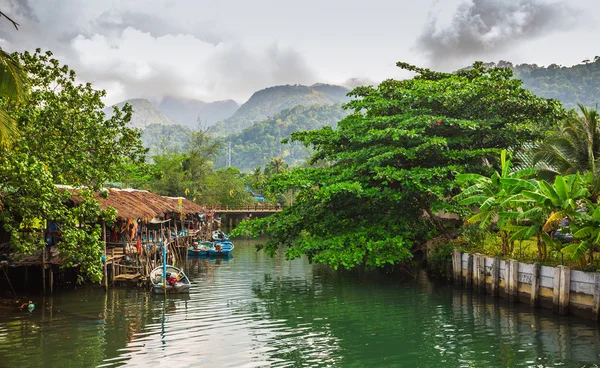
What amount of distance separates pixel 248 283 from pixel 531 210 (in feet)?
55.0

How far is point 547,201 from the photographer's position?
19.2 meters

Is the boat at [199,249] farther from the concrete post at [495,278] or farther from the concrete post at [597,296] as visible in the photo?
the concrete post at [597,296]

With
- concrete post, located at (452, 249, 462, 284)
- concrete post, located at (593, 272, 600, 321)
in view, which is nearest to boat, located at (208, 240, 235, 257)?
concrete post, located at (452, 249, 462, 284)

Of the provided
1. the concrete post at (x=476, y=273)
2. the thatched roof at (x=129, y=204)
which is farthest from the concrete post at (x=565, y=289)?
the thatched roof at (x=129, y=204)

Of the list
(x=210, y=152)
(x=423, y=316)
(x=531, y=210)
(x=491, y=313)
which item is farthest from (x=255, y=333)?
(x=210, y=152)

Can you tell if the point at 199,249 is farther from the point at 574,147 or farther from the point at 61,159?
the point at 574,147

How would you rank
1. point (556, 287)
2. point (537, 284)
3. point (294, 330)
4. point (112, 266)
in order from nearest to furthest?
point (294, 330) → point (556, 287) → point (537, 284) → point (112, 266)

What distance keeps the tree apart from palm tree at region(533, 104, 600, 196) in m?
20.7

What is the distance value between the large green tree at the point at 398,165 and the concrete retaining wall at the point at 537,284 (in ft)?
11.5

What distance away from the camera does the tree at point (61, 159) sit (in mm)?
18797

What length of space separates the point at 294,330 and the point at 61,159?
1201cm

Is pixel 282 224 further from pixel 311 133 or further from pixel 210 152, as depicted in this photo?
pixel 210 152

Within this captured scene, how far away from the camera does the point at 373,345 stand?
17.0m

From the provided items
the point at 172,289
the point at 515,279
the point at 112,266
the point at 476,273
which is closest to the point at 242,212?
the point at 112,266
